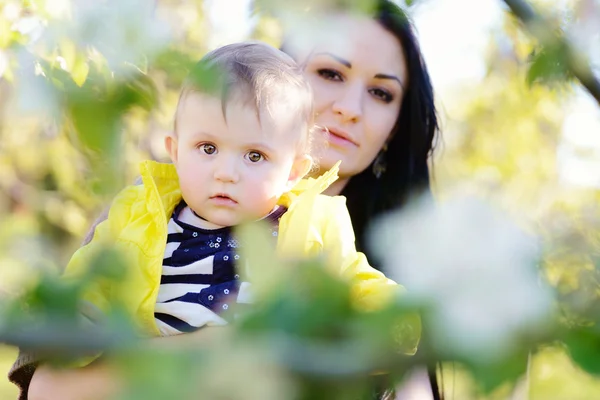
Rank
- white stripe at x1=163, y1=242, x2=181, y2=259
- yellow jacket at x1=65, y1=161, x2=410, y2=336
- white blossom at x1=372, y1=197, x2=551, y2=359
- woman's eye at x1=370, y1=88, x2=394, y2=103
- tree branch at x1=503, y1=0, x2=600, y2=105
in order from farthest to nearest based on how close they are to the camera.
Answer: woman's eye at x1=370, y1=88, x2=394, y2=103, white stripe at x1=163, y1=242, x2=181, y2=259, yellow jacket at x1=65, y1=161, x2=410, y2=336, tree branch at x1=503, y1=0, x2=600, y2=105, white blossom at x1=372, y1=197, x2=551, y2=359

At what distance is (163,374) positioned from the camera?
1.38 feet

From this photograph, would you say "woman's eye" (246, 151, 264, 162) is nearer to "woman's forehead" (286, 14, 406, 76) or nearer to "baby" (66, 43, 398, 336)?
"baby" (66, 43, 398, 336)

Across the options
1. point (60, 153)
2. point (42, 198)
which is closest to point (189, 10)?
point (60, 153)

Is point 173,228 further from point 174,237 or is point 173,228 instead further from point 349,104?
point 349,104

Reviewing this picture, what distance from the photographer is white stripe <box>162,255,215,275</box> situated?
160 centimetres

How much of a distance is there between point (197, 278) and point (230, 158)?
250mm

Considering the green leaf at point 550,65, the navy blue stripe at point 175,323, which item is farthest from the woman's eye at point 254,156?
the green leaf at point 550,65

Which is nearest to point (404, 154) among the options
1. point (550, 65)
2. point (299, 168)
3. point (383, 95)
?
point (383, 95)

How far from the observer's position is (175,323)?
158cm

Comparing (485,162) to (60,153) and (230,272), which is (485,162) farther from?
(230,272)

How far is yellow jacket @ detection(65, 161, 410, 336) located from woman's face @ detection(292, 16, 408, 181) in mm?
699

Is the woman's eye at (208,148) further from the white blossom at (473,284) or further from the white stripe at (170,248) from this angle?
the white blossom at (473,284)

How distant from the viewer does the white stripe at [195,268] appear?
5.24 ft

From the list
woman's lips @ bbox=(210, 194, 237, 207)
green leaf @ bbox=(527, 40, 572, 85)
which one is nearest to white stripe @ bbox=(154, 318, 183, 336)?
woman's lips @ bbox=(210, 194, 237, 207)
